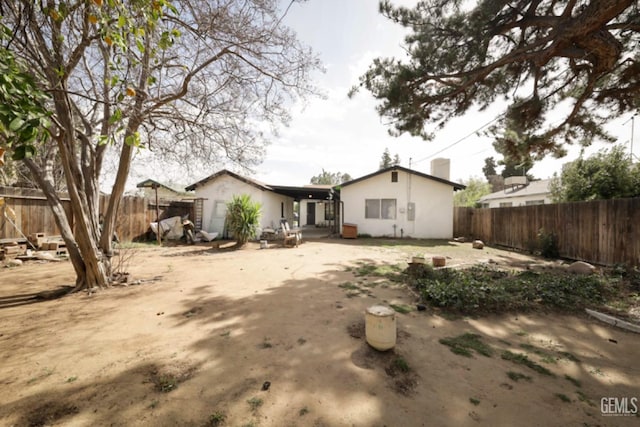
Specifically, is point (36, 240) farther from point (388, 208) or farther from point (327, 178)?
point (327, 178)

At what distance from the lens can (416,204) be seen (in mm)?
13922

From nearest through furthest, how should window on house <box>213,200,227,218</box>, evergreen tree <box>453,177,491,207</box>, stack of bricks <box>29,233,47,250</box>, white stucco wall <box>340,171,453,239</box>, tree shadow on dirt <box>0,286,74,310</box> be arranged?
tree shadow on dirt <box>0,286,74,310</box> < stack of bricks <box>29,233,47,250</box> < window on house <box>213,200,227,218</box> < white stucco wall <box>340,171,453,239</box> < evergreen tree <box>453,177,491,207</box>

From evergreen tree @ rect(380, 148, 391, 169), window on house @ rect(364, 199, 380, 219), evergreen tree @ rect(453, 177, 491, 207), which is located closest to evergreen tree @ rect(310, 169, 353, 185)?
evergreen tree @ rect(380, 148, 391, 169)

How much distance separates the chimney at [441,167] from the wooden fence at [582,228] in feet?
20.5

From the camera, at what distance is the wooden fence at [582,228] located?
578 centimetres

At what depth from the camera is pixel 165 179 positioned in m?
6.05

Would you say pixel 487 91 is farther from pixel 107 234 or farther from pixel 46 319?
Answer: pixel 46 319

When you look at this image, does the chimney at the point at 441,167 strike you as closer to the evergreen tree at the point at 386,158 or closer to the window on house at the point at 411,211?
the window on house at the point at 411,211

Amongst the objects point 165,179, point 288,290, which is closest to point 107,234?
point 165,179

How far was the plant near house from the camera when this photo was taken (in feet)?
34.0

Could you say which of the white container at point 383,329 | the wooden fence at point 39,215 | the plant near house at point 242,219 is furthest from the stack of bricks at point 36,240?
the white container at point 383,329

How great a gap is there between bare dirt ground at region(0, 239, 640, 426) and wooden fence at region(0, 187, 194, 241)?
5.09 meters

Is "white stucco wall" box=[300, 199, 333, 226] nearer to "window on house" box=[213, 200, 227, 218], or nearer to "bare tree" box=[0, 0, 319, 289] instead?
"window on house" box=[213, 200, 227, 218]

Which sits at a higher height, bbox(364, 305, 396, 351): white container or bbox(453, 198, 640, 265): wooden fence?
bbox(453, 198, 640, 265): wooden fence
